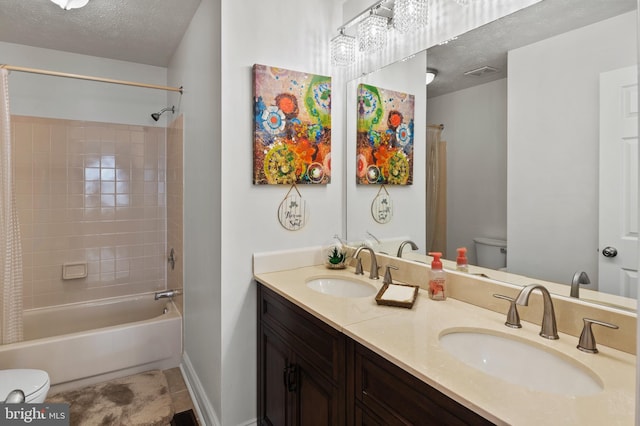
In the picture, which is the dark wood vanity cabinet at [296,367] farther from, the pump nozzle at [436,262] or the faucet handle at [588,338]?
the faucet handle at [588,338]

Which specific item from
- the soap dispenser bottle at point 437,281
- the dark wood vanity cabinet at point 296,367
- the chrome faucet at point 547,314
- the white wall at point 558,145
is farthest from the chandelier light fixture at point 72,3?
the chrome faucet at point 547,314

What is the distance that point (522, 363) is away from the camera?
997 mm

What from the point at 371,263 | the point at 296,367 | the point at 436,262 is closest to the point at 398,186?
the point at 371,263

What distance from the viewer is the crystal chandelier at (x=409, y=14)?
4.94 feet

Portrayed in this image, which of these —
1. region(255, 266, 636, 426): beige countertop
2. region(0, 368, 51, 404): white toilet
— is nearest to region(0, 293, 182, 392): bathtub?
region(0, 368, 51, 404): white toilet

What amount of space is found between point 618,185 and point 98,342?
280 cm

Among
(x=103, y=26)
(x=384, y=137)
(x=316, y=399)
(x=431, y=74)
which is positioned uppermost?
(x=103, y=26)

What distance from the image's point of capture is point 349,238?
80.0 inches

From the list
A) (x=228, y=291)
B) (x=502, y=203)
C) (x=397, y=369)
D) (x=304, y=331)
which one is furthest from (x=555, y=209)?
(x=228, y=291)

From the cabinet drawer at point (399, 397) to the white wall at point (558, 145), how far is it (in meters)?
0.64

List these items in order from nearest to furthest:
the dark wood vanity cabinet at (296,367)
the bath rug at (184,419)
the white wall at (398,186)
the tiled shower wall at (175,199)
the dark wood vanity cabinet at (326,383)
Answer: the dark wood vanity cabinet at (326,383) → the dark wood vanity cabinet at (296,367) → the white wall at (398,186) → the bath rug at (184,419) → the tiled shower wall at (175,199)

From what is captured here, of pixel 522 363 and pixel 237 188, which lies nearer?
pixel 522 363

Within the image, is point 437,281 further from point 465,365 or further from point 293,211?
point 293,211

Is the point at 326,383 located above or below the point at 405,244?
below
